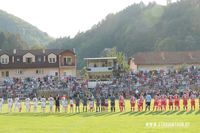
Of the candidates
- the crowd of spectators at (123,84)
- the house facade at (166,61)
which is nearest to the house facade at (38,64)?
the crowd of spectators at (123,84)

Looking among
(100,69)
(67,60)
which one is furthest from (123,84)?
(67,60)

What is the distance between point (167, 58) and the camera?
94875mm

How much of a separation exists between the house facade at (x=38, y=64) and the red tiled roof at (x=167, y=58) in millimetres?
14670

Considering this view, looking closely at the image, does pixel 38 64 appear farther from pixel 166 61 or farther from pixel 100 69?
pixel 166 61

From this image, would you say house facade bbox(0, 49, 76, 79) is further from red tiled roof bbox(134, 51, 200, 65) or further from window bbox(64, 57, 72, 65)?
red tiled roof bbox(134, 51, 200, 65)

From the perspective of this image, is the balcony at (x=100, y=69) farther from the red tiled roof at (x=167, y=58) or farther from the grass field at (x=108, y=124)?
the grass field at (x=108, y=124)

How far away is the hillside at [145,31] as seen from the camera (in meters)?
120

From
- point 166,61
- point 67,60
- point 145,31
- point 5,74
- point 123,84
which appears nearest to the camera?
point 123,84

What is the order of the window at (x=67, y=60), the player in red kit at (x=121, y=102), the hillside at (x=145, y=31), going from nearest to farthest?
the player in red kit at (x=121, y=102)
the window at (x=67, y=60)
the hillside at (x=145, y=31)

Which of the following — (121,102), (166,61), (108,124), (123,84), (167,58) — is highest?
(167,58)

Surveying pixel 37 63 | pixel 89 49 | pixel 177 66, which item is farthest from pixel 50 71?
pixel 89 49

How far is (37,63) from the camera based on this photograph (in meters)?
89.9

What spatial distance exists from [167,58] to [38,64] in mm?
26538

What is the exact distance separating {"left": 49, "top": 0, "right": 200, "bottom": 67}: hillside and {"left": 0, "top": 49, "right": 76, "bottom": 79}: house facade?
3657 centimetres
